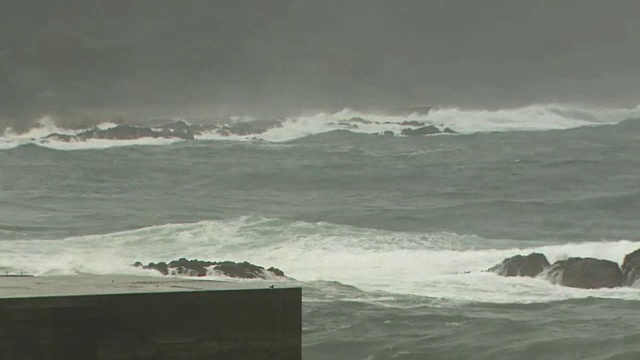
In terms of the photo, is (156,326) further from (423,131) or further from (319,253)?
(423,131)

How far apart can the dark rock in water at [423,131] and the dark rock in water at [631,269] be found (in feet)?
9.84

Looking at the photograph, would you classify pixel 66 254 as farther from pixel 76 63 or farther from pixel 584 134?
pixel 584 134

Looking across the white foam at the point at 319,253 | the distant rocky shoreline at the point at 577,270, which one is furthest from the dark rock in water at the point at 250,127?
the distant rocky shoreline at the point at 577,270

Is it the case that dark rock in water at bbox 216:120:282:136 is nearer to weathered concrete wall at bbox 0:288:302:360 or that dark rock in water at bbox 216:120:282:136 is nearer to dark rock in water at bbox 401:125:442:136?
dark rock in water at bbox 401:125:442:136

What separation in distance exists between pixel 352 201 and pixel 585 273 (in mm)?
3174

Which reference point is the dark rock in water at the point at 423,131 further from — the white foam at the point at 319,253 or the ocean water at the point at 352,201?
the white foam at the point at 319,253

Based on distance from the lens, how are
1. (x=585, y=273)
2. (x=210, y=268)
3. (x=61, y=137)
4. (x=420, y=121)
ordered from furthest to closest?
1. (x=420, y=121)
2. (x=61, y=137)
3. (x=210, y=268)
4. (x=585, y=273)

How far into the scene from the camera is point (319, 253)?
1655cm

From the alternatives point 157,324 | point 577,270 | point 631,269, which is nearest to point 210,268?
point 577,270

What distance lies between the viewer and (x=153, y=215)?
55.4 ft

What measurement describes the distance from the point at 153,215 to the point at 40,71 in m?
2.63

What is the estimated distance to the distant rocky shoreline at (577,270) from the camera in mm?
15883

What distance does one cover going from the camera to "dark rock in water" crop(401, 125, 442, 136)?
1714 cm

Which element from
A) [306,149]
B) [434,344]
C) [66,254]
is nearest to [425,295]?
[434,344]
